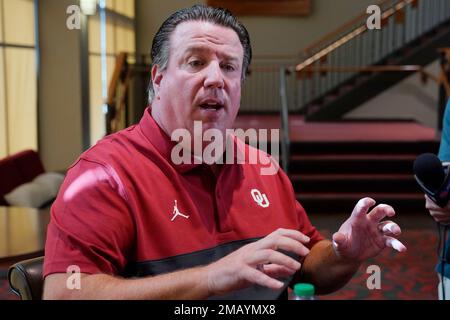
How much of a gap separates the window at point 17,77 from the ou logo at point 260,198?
13.7 ft

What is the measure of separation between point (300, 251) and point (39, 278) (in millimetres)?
637

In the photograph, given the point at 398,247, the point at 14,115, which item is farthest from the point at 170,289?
the point at 14,115

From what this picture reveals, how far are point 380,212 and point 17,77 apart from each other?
15.9 ft

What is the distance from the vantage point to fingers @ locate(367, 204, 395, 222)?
→ 109 centimetres

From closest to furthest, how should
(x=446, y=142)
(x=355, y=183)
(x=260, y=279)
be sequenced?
(x=260, y=279) → (x=446, y=142) → (x=355, y=183)

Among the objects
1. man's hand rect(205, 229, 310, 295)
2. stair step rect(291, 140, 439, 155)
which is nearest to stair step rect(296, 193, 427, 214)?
stair step rect(291, 140, 439, 155)

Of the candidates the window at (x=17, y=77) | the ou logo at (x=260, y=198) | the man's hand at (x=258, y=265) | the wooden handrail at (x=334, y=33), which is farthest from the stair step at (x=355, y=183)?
the man's hand at (x=258, y=265)

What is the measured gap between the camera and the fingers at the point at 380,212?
1.09 meters

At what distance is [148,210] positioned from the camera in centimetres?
115

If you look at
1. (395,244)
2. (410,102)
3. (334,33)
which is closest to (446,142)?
(395,244)

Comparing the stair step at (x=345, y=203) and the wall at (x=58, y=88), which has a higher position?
the wall at (x=58, y=88)

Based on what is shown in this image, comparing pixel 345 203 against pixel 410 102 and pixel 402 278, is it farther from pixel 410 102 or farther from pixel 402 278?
pixel 410 102

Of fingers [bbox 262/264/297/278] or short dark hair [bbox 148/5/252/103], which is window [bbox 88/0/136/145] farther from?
fingers [bbox 262/264/297/278]

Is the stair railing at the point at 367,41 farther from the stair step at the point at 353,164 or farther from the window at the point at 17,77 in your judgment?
the window at the point at 17,77
